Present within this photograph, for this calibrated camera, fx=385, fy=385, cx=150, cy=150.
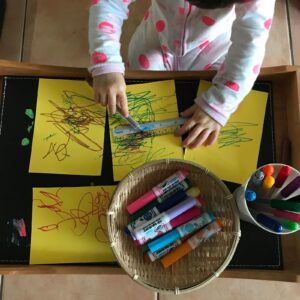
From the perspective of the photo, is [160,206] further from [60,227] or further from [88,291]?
[88,291]

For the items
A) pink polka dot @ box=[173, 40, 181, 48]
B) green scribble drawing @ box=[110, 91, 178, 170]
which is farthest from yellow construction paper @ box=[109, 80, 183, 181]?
pink polka dot @ box=[173, 40, 181, 48]

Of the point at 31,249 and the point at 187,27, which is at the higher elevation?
the point at 187,27

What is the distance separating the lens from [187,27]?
604 millimetres

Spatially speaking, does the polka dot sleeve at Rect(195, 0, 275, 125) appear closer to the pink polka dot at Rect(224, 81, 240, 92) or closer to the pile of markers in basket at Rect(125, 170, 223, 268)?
the pink polka dot at Rect(224, 81, 240, 92)

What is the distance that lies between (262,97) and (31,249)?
0.39 meters

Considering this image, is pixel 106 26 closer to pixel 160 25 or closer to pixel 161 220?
pixel 160 25

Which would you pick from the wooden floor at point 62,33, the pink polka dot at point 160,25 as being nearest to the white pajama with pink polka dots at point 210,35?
the pink polka dot at point 160,25

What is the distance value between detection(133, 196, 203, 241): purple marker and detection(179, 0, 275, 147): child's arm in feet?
0.29

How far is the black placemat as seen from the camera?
0.51 metres

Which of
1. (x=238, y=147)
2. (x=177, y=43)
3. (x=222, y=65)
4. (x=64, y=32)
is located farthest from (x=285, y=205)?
(x=64, y=32)

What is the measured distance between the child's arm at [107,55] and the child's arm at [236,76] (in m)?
0.11

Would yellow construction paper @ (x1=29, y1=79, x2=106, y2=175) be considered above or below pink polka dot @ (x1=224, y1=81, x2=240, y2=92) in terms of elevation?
below

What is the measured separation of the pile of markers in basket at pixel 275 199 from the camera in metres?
0.46

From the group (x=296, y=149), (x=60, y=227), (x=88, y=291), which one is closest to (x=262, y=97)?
(x=296, y=149)
